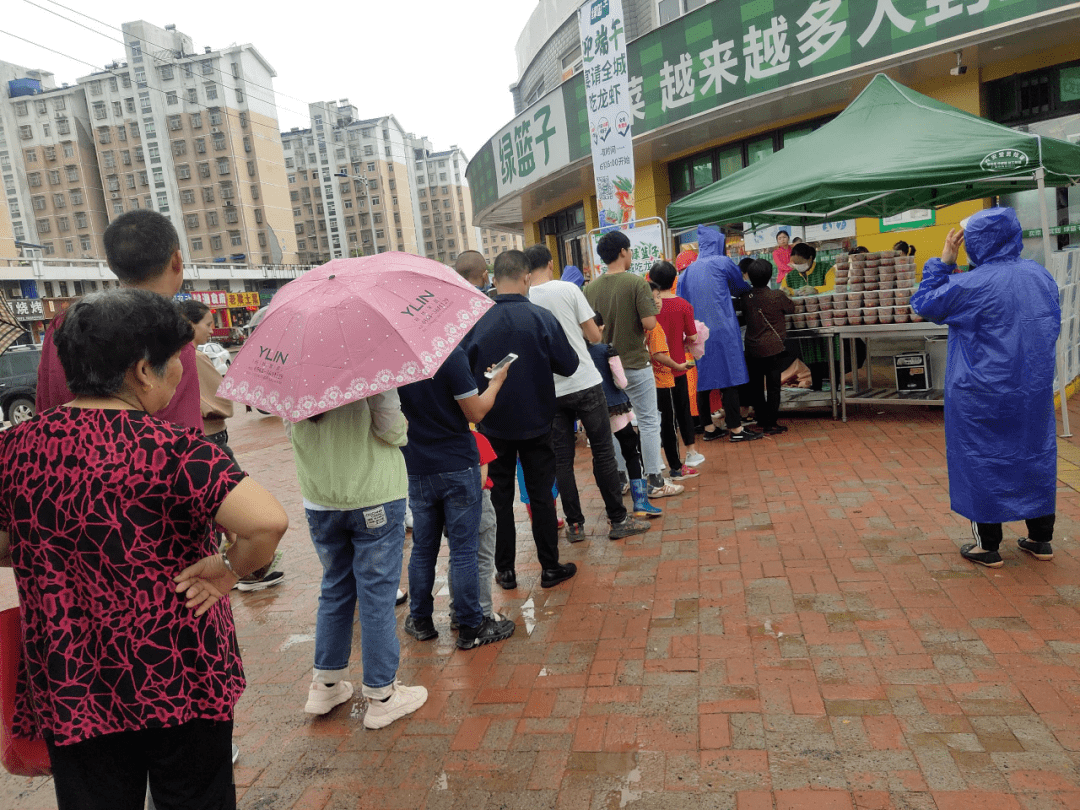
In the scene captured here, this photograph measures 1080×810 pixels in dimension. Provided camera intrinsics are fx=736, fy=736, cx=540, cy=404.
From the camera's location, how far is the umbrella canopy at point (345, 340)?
259cm

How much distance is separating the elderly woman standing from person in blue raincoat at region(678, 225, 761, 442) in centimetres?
608

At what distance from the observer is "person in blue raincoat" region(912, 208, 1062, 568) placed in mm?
3717

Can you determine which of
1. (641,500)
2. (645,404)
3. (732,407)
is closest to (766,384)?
(732,407)

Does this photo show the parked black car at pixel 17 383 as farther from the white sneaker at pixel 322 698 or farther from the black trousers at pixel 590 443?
the white sneaker at pixel 322 698

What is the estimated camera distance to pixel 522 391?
13.3 feet

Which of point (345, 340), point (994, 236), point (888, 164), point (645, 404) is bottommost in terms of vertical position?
point (645, 404)

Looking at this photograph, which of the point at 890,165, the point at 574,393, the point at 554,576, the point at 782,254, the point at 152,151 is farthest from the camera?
the point at 152,151

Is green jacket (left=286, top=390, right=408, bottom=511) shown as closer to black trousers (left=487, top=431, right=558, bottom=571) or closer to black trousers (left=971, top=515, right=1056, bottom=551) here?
black trousers (left=487, top=431, right=558, bottom=571)

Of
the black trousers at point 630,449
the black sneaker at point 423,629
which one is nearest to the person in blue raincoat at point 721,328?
the black trousers at point 630,449

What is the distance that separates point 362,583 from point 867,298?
641 cm

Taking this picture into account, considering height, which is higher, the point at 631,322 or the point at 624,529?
the point at 631,322

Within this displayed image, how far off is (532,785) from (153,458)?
1745 mm

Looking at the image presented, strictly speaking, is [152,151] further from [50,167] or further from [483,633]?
[483,633]

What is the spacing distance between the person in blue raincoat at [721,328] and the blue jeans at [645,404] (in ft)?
6.22
